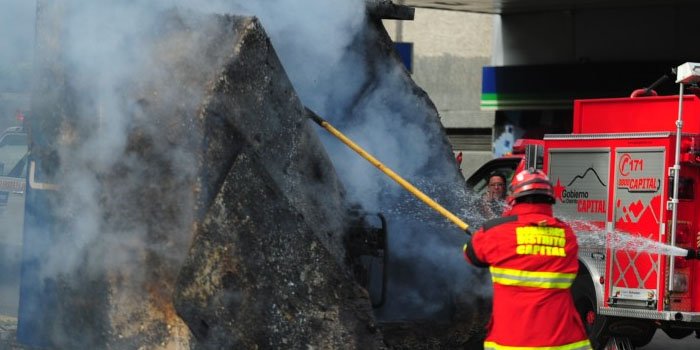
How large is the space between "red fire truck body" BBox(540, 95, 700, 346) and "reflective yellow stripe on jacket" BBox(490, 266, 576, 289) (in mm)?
3671

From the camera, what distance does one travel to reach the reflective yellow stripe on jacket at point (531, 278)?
17.0 feet

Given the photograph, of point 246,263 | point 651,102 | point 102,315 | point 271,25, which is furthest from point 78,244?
point 651,102

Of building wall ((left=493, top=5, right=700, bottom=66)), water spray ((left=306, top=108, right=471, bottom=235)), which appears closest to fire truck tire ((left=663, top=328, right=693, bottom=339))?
water spray ((left=306, top=108, right=471, bottom=235))

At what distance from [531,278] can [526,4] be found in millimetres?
13507

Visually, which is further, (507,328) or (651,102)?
(651,102)

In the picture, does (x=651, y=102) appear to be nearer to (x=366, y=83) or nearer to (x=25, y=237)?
(x=366, y=83)

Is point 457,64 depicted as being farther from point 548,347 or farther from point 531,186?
point 548,347

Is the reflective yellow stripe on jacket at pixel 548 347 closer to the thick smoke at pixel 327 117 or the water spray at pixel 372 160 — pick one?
the water spray at pixel 372 160

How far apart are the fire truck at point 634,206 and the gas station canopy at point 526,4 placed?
811 cm

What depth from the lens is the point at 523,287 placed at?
17.1ft

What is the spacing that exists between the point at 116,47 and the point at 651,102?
502cm

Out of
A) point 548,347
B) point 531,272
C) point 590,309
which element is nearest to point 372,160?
point 531,272

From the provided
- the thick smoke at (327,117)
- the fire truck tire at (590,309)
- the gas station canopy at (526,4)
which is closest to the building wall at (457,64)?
the gas station canopy at (526,4)

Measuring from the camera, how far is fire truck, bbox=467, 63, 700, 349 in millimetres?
8703
